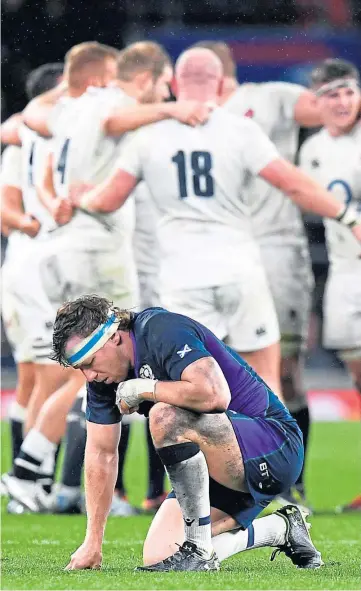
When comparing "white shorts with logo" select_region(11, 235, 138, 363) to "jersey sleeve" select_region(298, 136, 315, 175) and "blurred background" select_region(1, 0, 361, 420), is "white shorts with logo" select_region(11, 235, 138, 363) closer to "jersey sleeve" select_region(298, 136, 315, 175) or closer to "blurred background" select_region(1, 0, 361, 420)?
"jersey sleeve" select_region(298, 136, 315, 175)

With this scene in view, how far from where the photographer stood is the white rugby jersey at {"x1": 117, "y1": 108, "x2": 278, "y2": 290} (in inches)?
282

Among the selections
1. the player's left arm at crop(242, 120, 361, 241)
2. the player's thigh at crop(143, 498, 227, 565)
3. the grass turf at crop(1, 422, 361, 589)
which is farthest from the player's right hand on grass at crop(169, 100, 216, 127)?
the player's thigh at crop(143, 498, 227, 565)

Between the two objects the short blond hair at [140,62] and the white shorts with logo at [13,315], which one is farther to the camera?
the white shorts with logo at [13,315]

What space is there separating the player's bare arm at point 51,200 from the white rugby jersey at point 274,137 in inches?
41.0

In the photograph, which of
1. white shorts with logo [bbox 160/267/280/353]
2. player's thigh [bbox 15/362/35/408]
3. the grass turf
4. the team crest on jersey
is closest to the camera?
the grass turf

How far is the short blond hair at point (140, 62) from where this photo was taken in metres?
7.71

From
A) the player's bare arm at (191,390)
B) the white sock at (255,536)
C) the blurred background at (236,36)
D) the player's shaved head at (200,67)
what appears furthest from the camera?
the blurred background at (236,36)

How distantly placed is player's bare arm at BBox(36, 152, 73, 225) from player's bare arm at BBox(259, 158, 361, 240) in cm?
131

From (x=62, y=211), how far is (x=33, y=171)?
0.36 m

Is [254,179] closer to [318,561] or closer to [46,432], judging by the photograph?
[46,432]

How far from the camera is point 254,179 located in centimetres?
757

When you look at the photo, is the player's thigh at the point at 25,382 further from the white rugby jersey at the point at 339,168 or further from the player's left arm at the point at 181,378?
the player's left arm at the point at 181,378

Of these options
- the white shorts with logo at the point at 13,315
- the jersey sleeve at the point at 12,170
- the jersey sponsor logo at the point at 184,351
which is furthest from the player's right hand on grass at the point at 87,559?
the jersey sleeve at the point at 12,170

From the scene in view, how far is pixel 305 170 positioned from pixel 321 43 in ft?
17.5
